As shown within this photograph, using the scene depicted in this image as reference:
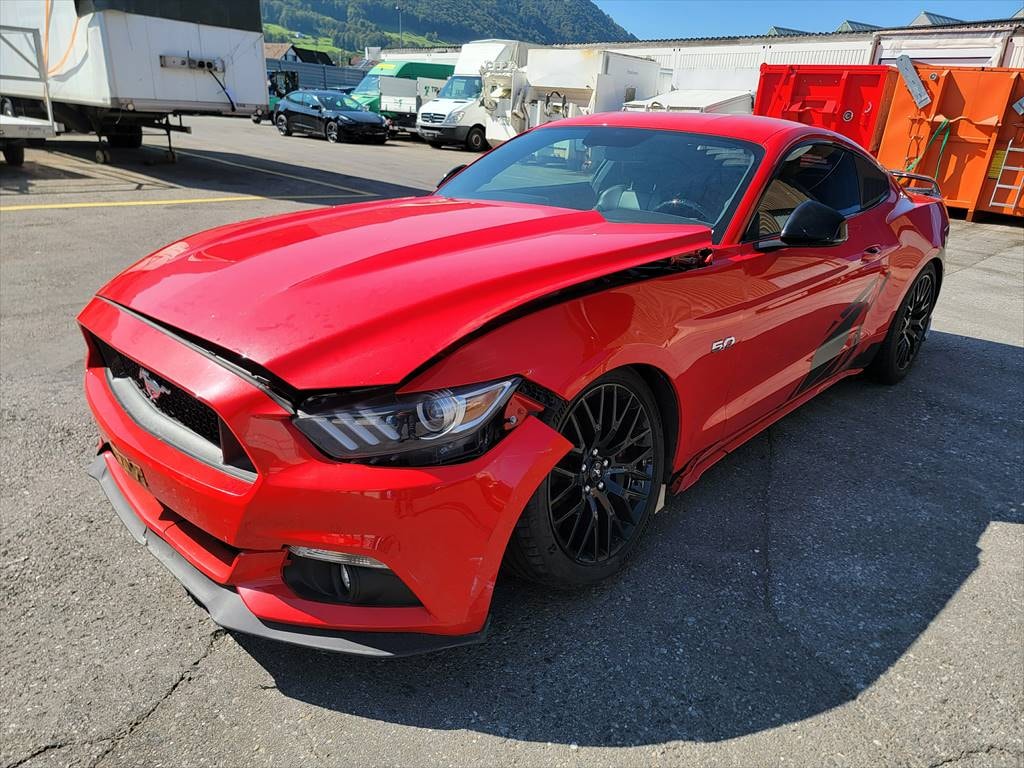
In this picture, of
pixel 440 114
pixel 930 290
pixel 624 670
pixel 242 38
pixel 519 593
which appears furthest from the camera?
pixel 440 114

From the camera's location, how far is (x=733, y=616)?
2512mm

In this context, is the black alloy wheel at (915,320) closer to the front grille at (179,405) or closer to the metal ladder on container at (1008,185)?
the front grille at (179,405)

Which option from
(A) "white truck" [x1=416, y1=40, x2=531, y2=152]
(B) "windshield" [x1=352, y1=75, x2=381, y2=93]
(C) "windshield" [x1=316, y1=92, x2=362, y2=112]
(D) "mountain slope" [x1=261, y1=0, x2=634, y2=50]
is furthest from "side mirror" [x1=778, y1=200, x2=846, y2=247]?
(D) "mountain slope" [x1=261, y1=0, x2=634, y2=50]

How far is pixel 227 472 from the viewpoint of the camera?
1.87 meters

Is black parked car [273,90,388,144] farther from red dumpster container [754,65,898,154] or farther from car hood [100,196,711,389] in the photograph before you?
car hood [100,196,711,389]

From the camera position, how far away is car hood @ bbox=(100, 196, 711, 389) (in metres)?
1.85

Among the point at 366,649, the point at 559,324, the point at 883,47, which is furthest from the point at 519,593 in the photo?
the point at 883,47

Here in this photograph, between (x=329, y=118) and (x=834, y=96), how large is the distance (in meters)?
14.0

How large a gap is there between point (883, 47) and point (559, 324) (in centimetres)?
2482

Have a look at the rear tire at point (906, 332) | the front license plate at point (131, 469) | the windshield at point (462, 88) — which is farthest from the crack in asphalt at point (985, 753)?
the windshield at point (462, 88)

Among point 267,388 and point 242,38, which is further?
point 242,38

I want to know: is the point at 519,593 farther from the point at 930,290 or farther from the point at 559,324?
the point at 930,290

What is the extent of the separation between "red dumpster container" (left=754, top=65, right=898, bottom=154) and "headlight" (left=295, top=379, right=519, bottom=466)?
44.1ft

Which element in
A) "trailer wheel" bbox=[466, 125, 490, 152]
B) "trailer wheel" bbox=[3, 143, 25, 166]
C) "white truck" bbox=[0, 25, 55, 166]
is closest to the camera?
"white truck" bbox=[0, 25, 55, 166]
